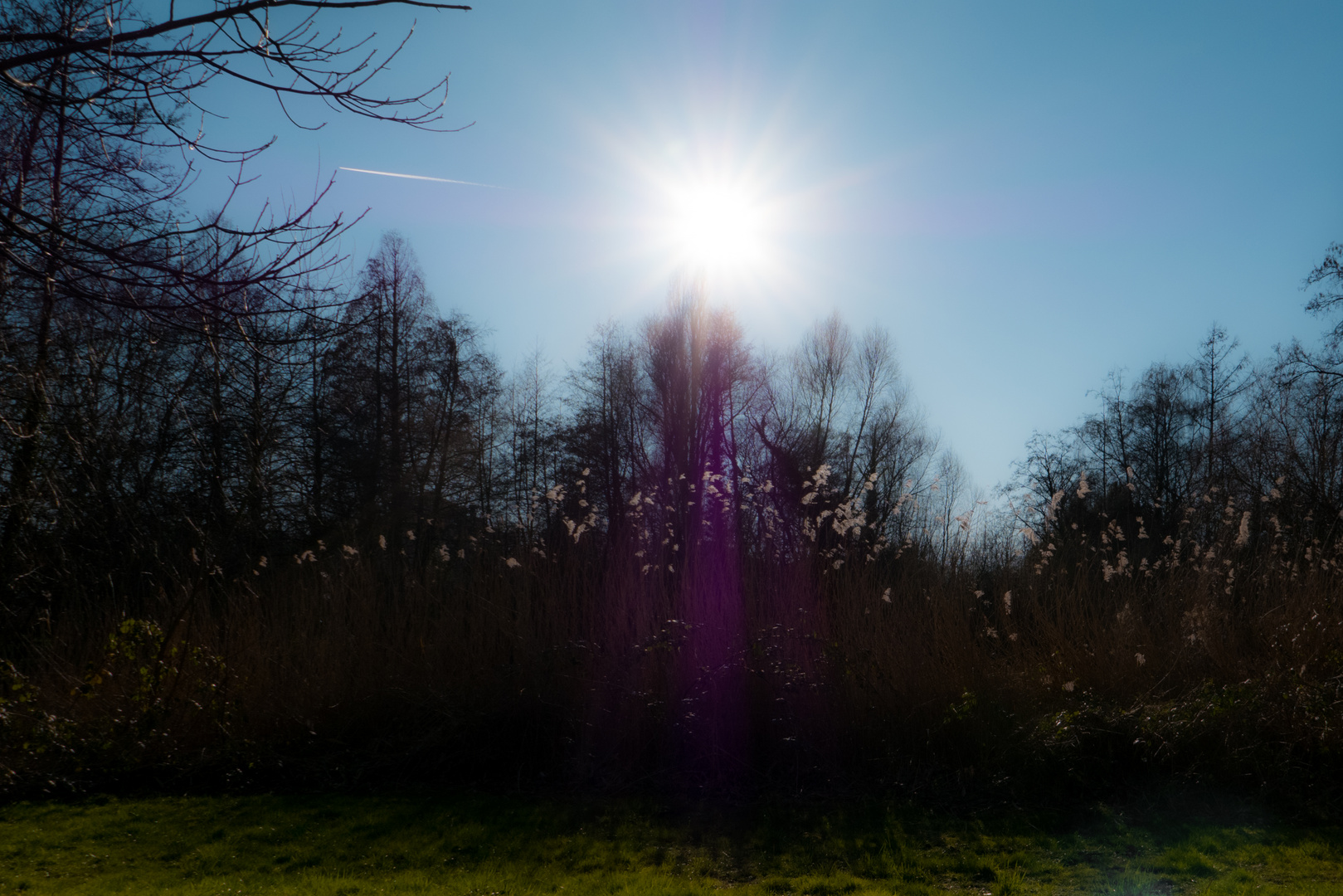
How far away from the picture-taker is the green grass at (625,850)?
153 inches

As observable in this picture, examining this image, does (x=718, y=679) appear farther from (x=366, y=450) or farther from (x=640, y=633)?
(x=366, y=450)

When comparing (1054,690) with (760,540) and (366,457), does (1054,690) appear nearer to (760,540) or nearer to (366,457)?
(760,540)

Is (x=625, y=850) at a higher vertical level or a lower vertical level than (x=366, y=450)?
lower

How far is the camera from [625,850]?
14.5 feet

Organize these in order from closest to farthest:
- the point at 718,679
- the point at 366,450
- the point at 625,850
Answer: the point at 625,850 < the point at 718,679 < the point at 366,450

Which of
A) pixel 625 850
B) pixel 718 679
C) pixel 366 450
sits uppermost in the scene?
pixel 366 450

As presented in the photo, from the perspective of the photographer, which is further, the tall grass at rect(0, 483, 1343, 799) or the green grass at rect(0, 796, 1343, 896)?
the tall grass at rect(0, 483, 1343, 799)

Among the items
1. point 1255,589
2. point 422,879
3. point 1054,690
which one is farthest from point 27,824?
point 1255,589

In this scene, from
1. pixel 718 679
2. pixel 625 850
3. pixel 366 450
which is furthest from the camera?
pixel 366 450

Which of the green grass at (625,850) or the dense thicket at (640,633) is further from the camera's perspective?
the dense thicket at (640,633)

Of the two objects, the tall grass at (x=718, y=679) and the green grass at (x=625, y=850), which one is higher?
the tall grass at (x=718, y=679)

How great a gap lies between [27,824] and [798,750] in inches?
187

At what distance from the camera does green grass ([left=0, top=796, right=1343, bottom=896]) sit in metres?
3.88

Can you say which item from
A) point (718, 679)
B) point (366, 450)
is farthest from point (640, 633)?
point (366, 450)
